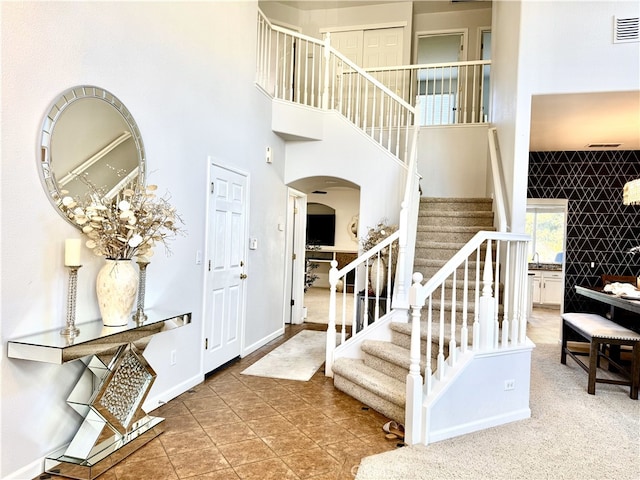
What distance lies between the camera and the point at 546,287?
28.7ft

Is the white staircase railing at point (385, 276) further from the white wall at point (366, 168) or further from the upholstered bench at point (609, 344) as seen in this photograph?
the upholstered bench at point (609, 344)

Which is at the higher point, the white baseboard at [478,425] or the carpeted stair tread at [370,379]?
the carpeted stair tread at [370,379]

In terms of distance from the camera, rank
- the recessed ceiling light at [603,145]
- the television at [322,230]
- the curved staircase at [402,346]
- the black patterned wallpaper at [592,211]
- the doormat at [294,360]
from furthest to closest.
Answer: the television at [322,230] < the black patterned wallpaper at [592,211] < the recessed ceiling light at [603,145] < the doormat at [294,360] < the curved staircase at [402,346]

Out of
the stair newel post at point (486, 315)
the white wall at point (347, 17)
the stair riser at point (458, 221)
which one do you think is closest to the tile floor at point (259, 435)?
the stair newel post at point (486, 315)

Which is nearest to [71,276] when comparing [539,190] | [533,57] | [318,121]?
[318,121]

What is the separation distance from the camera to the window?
9.03 m

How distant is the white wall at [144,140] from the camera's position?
2008 millimetres

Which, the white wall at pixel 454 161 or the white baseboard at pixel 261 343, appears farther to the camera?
the white wall at pixel 454 161

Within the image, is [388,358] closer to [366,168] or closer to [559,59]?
[366,168]

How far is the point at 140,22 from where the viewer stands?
2.79 m

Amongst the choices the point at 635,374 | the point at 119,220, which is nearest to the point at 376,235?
the point at 635,374

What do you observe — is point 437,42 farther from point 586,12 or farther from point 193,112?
point 193,112

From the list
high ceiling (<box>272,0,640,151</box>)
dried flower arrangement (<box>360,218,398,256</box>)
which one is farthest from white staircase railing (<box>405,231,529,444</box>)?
high ceiling (<box>272,0,640,151</box>)

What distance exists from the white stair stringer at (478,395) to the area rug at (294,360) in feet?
4.83
